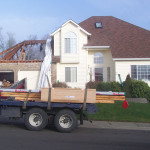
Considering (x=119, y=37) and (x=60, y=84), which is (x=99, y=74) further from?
(x=60, y=84)

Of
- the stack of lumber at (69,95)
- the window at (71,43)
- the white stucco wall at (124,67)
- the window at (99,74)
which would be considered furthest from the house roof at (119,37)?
the stack of lumber at (69,95)

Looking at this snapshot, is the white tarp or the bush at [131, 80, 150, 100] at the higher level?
the white tarp

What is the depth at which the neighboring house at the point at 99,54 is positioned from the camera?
72.6 ft

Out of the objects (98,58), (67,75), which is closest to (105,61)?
(98,58)

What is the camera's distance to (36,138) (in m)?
8.88

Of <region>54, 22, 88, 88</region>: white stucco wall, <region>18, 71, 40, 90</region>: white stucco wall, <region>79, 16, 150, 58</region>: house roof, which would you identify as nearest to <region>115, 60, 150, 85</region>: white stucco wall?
<region>79, 16, 150, 58</region>: house roof

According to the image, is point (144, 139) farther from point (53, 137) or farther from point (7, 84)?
point (7, 84)

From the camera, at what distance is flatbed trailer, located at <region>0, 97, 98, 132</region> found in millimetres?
10180

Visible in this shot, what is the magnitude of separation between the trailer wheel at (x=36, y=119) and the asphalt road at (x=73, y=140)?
10.0 inches

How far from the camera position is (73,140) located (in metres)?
8.76

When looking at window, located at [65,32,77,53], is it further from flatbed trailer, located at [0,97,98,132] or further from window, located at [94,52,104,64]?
flatbed trailer, located at [0,97,98,132]

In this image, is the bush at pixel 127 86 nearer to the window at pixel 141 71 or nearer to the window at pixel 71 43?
the window at pixel 141 71

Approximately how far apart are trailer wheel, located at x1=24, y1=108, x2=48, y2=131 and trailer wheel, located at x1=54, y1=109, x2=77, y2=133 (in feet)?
1.65

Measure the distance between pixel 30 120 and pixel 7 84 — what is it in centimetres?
1350
